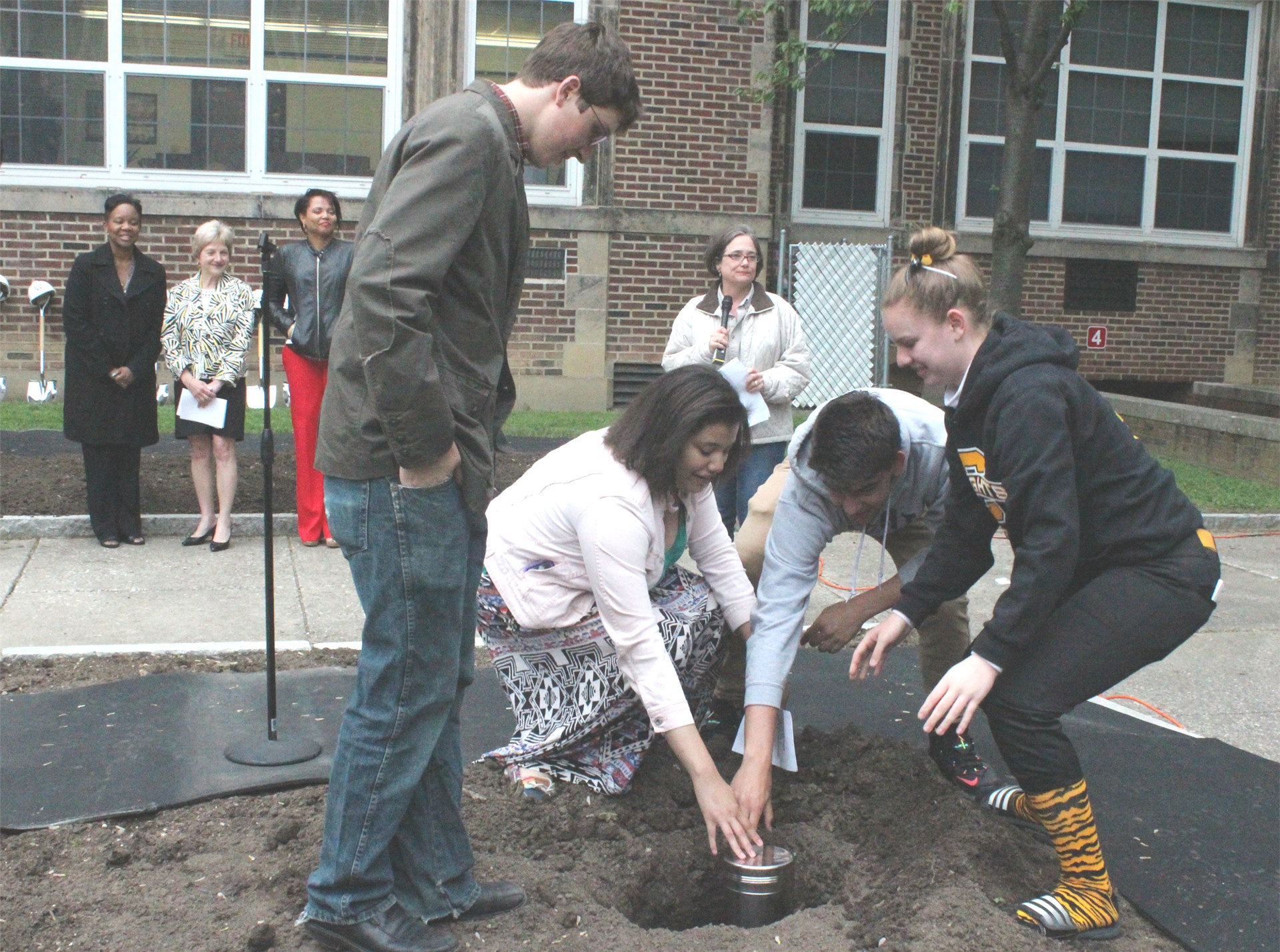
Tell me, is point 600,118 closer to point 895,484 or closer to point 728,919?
point 895,484

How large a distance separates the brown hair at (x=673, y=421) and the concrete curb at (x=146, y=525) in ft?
13.6

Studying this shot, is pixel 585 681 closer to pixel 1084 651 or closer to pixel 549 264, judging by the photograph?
pixel 1084 651

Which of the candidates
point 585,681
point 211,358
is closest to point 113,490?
point 211,358

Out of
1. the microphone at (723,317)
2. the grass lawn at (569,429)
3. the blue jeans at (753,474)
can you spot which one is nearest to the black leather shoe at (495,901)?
the blue jeans at (753,474)

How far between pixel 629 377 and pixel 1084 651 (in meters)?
9.70

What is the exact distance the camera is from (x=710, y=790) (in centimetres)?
298

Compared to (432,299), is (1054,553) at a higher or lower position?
lower

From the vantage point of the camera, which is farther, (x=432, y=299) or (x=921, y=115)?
(x=921, y=115)

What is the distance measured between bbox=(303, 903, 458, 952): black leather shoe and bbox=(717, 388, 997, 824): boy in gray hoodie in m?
0.86

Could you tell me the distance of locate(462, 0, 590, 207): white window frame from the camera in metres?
11.8

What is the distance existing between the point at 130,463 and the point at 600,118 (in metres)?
5.05

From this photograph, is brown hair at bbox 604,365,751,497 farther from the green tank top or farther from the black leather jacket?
the black leather jacket

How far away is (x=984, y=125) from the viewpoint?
46.3 ft

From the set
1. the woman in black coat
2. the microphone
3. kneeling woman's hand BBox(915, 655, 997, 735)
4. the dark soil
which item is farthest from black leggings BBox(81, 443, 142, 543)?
kneeling woman's hand BBox(915, 655, 997, 735)
